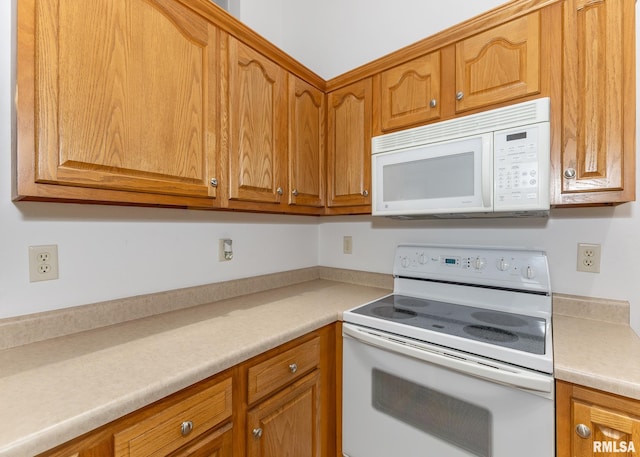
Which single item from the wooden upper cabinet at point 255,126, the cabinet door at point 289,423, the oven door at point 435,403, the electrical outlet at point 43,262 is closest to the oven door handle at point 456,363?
the oven door at point 435,403

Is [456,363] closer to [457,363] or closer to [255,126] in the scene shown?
[457,363]

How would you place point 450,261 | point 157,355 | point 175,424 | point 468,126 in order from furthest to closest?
1. point 450,261
2. point 468,126
3. point 157,355
4. point 175,424

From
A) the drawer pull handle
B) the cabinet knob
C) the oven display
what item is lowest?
the cabinet knob

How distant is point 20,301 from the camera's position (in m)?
0.97

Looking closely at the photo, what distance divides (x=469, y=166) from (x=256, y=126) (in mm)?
931

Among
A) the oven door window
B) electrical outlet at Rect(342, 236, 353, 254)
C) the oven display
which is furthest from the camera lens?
electrical outlet at Rect(342, 236, 353, 254)

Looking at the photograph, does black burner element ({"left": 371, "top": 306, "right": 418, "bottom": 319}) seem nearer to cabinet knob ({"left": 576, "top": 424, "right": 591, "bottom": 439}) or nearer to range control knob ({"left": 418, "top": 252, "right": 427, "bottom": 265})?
range control knob ({"left": 418, "top": 252, "right": 427, "bottom": 265})

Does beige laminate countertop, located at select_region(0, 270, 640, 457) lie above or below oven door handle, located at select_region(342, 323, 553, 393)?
above

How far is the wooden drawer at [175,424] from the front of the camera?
2.30 ft

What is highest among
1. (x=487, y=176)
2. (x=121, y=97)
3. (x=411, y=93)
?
(x=411, y=93)

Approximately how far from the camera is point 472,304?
1.45 m

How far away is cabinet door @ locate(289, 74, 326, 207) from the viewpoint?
1540mm

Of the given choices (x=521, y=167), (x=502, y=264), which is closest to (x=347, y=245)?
(x=502, y=264)

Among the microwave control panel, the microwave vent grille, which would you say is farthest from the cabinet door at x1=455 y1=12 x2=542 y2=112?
the microwave control panel
